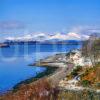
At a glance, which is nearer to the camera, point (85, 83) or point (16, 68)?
point (85, 83)

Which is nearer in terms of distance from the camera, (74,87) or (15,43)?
(74,87)

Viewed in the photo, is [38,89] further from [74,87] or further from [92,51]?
[92,51]

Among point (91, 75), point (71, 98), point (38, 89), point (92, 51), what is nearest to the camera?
point (38, 89)

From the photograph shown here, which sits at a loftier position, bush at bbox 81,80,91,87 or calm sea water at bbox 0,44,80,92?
bush at bbox 81,80,91,87

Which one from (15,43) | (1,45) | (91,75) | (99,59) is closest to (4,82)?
(99,59)

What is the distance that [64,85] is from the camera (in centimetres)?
1399

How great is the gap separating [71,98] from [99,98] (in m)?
0.81

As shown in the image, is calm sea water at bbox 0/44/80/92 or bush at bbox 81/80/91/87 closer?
bush at bbox 81/80/91/87

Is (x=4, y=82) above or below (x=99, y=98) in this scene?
below

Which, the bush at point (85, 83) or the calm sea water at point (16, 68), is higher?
the bush at point (85, 83)

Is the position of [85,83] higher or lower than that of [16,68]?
higher

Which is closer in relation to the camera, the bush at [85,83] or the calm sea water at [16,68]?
the bush at [85,83]

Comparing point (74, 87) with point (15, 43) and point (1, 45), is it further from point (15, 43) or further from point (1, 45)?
point (15, 43)

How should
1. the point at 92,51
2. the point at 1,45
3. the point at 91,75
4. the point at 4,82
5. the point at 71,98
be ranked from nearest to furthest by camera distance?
the point at 71,98 → the point at 91,75 → the point at 92,51 → the point at 4,82 → the point at 1,45
